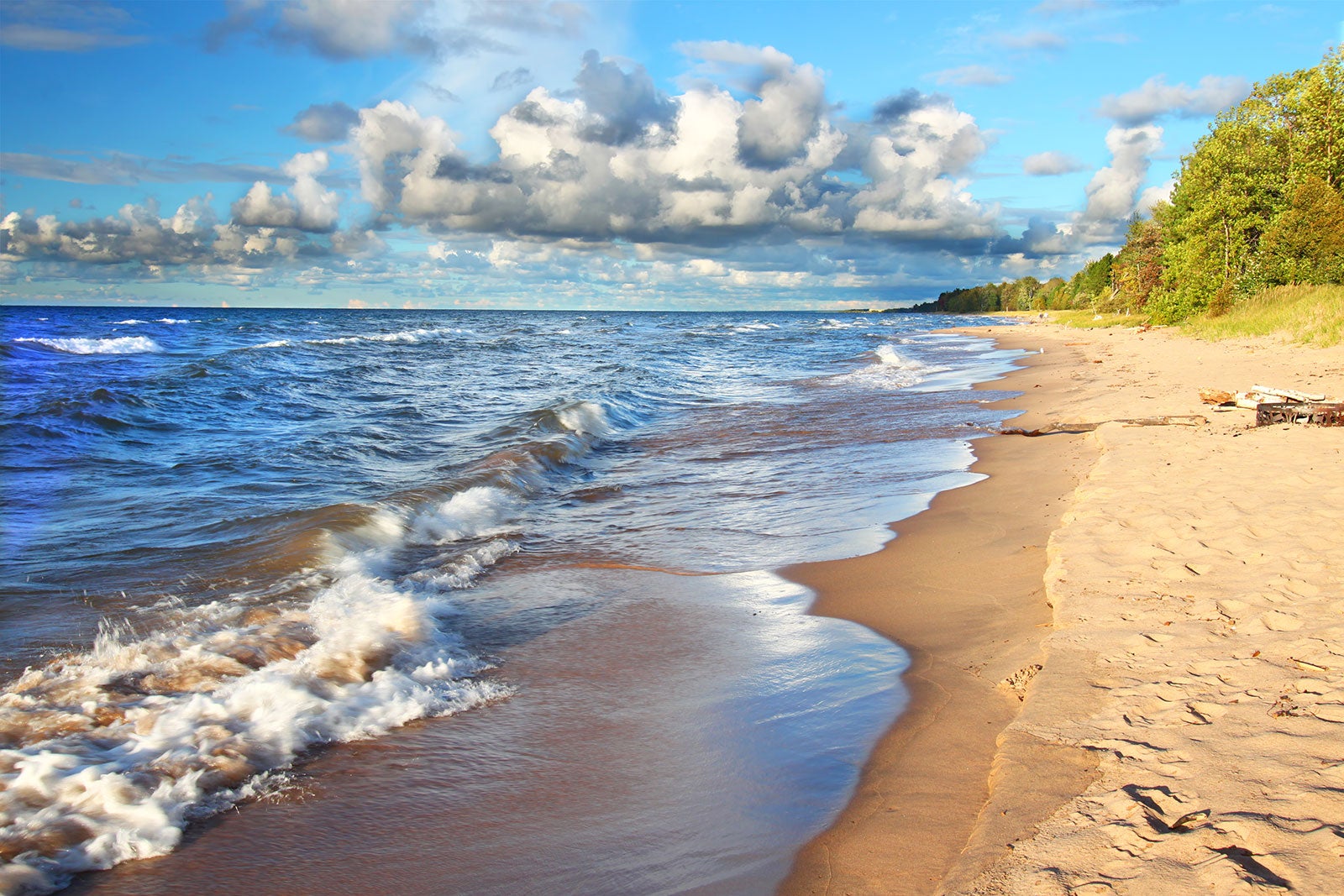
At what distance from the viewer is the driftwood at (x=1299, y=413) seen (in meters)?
9.76

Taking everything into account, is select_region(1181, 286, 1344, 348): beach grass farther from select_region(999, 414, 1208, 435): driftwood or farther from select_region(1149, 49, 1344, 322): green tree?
select_region(999, 414, 1208, 435): driftwood

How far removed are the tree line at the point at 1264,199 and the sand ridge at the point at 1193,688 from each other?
25455 millimetres

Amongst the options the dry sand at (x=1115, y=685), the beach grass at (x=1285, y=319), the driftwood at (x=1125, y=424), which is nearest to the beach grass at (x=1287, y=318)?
the beach grass at (x=1285, y=319)

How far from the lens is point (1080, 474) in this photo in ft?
29.8

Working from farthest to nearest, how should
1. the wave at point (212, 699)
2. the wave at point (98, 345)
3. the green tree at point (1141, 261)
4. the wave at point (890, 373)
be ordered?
the green tree at point (1141, 261)
the wave at point (98, 345)
the wave at point (890, 373)
the wave at point (212, 699)

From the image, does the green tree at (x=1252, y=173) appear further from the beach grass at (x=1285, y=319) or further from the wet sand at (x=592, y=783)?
the wet sand at (x=592, y=783)

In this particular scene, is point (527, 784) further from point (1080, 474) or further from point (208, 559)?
point (1080, 474)

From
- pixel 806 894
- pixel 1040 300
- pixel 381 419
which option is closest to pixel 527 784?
pixel 806 894

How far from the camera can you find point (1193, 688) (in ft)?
12.5

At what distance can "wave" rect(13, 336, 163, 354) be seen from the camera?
119ft

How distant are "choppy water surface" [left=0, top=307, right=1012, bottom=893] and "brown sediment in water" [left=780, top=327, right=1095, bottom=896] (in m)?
0.22

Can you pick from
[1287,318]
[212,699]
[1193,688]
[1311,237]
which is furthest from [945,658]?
[1311,237]

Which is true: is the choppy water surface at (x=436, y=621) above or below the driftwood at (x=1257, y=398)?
below

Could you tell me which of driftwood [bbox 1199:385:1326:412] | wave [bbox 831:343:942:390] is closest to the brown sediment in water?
driftwood [bbox 1199:385:1326:412]
